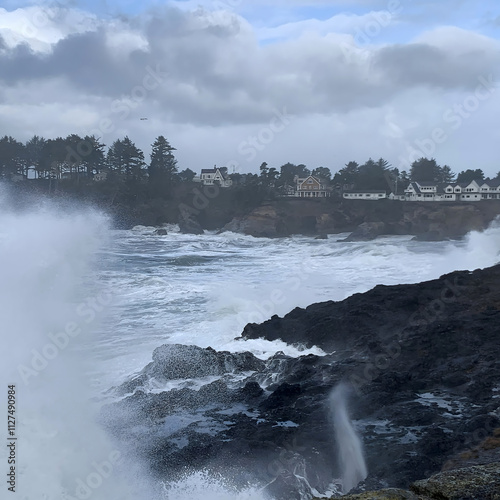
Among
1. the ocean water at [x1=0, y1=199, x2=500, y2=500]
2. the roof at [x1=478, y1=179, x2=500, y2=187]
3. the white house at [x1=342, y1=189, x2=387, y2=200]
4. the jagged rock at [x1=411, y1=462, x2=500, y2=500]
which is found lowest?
the ocean water at [x1=0, y1=199, x2=500, y2=500]

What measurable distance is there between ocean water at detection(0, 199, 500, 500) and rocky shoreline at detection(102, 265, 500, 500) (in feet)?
1.94

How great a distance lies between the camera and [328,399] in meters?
10.3

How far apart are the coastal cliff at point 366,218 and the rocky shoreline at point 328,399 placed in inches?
1623

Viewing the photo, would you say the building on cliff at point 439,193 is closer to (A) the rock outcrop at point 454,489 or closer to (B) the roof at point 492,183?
(B) the roof at point 492,183

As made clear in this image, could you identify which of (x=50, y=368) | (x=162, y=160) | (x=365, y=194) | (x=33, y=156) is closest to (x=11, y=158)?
(x=33, y=156)

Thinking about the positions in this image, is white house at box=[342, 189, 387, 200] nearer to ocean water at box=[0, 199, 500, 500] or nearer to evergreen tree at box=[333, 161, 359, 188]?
evergreen tree at box=[333, 161, 359, 188]

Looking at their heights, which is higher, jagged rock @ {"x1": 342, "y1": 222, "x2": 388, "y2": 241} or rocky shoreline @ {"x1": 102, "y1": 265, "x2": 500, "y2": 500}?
jagged rock @ {"x1": 342, "y1": 222, "x2": 388, "y2": 241}

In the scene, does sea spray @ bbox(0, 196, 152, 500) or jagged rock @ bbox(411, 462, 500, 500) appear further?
sea spray @ bbox(0, 196, 152, 500)

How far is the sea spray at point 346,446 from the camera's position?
7781 mm

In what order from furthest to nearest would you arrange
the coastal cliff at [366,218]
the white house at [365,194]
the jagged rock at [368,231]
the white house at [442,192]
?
the white house at [365,194] < the white house at [442,192] < the coastal cliff at [366,218] < the jagged rock at [368,231]

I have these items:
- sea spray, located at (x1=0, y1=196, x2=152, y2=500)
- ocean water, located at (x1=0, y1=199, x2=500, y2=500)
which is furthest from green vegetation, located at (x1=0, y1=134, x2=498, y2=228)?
sea spray, located at (x1=0, y1=196, x2=152, y2=500)

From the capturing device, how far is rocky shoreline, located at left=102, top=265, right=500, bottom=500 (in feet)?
26.1

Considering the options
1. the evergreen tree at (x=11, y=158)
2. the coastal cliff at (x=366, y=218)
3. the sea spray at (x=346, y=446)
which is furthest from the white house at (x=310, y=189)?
the sea spray at (x=346, y=446)

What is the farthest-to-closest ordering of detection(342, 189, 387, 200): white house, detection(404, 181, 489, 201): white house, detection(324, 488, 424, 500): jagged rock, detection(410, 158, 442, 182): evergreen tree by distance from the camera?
detection(410, 158, 442, 182): evergreen tree, detection(342, 189, 387, 200): white house, detection(404, 181, 489, 201): white house, detection(324, 488, 424, 500): jagged rock
